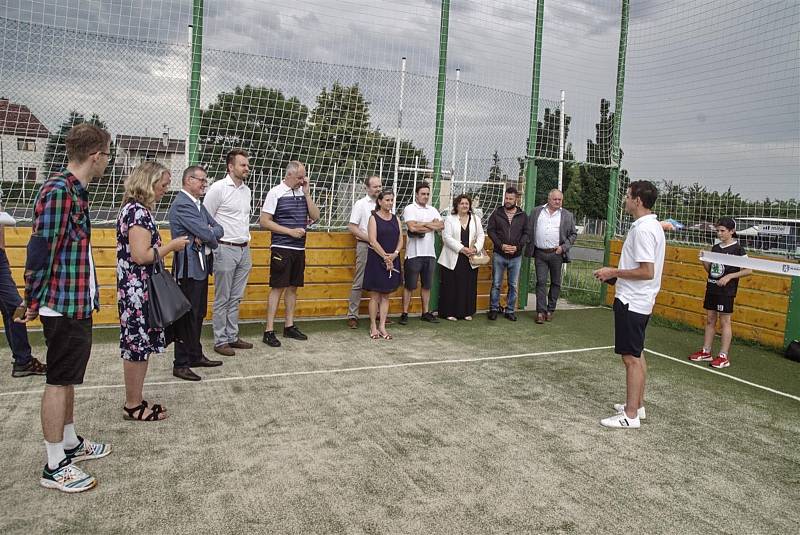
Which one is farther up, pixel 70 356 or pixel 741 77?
pixel 741 77

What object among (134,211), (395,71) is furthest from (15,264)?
(395,71)

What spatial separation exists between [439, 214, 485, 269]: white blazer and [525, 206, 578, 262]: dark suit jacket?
2.45 ft

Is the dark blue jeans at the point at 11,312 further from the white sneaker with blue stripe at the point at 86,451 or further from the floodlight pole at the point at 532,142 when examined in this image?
the floodlight pole at the point at 532,142

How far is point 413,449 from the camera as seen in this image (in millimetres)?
3742

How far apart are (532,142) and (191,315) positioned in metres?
5.56

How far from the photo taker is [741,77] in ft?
25.5

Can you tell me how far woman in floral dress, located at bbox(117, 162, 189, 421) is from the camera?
12.2 feet

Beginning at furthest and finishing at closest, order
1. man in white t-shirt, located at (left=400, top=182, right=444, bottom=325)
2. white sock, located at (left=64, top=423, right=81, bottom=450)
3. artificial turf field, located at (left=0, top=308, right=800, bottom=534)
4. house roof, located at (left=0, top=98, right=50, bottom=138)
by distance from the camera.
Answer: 1. man in white t-shirt, located at (left=400, top=182, right=444, bottom=325)
2. house roof, located at (left=0, top=98, right=50, bottom=138)
3. white sock, located at (left=64, top=423, right=81, bottom=450)
4. artificial turf field, located at (left=0, top=308, right=800, bottom=534)

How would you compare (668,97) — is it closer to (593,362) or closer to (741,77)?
(741,77)

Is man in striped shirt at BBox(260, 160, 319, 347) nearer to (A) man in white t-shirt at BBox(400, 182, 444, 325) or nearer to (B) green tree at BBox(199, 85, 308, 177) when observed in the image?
(B) green tree at BBox(199, 85, 308, 177)

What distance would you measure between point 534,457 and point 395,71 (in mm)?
5432

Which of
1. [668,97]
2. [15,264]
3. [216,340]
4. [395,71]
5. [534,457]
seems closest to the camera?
[534,457]

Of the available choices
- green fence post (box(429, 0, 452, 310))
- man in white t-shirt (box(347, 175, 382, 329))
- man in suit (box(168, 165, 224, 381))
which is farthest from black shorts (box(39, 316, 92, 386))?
green fence post (box(429, 0, 452, 310))

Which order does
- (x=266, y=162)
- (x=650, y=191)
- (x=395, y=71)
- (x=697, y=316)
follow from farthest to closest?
(x=697, y=316) → (x=395, y=71) → (x=266, y=162) → (x=650, y=191)
